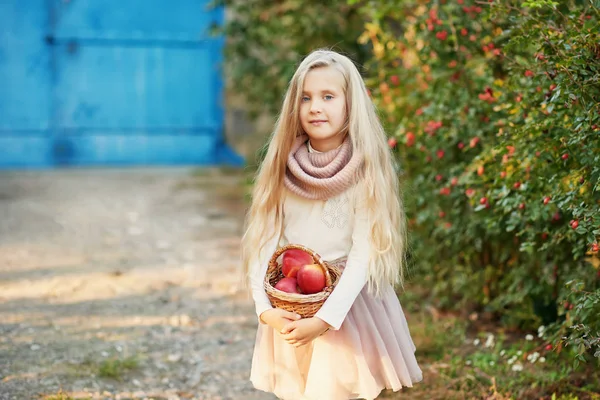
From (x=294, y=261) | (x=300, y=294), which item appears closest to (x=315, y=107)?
(x=294, y=261)

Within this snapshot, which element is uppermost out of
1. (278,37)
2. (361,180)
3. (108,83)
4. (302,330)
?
(278,37)

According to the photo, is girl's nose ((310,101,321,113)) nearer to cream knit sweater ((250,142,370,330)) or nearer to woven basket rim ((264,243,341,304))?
cream knit sweater ((250,142,370,330))

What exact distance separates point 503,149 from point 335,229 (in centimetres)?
89

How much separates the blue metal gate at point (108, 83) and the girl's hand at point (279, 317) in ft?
21.3

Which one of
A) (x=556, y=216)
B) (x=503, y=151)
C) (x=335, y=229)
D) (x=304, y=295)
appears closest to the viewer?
(x=304, y=295)

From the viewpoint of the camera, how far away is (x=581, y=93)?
2.49 metres

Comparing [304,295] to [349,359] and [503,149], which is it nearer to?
[349,359]

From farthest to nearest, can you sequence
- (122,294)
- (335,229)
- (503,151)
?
(122,294)
(503,151)
(335,229)

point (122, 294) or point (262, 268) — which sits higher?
point (262, 268)

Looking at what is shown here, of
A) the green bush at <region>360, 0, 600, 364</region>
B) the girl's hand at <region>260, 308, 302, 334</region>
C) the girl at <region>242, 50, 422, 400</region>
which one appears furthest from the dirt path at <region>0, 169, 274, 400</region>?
the green bush at <region>360, 0, 600, 364</region>

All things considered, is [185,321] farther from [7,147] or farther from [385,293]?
[7,147]

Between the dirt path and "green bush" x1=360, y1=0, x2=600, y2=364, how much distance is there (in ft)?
3.91

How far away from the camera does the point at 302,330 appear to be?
7.42 feet

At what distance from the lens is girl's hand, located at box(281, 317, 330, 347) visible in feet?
7.42
